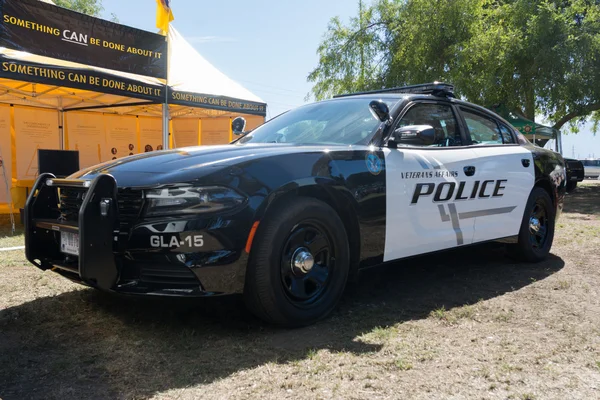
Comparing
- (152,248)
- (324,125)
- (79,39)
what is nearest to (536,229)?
(324,125)

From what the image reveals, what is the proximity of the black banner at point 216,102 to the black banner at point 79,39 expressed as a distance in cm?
53

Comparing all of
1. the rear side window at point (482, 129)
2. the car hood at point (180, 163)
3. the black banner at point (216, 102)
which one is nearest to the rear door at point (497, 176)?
the rear side window at point (482, 129)

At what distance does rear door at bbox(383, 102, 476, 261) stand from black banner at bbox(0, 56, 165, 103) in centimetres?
626

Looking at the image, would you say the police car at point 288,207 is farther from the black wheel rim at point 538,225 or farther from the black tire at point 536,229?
the black wheel rim at point 538,225

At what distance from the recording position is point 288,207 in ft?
10.0

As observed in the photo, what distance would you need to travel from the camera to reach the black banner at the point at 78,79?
24.9 ft

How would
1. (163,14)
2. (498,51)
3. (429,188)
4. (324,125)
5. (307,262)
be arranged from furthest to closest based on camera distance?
(498,51)
(163,14)
(324,125)
(429,188)
(307,262)

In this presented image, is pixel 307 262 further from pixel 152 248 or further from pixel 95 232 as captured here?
pixel 95 232

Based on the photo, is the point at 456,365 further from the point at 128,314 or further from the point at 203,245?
the point at 128,314

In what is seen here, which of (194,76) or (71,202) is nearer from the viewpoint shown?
(71,202)

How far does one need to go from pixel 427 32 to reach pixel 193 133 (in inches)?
320

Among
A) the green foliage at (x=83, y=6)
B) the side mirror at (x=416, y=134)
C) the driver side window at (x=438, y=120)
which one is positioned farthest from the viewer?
the green foliage at (x=83, y=6)

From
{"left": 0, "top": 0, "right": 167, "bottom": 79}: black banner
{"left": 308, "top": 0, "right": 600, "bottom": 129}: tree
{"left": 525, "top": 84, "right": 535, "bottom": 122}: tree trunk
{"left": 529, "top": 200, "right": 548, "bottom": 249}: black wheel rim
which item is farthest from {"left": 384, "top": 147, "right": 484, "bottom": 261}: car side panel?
{"left": 525, "top": 84, "right": 535, "bottom": 122}: tree trunk

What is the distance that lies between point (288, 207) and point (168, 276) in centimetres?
79
